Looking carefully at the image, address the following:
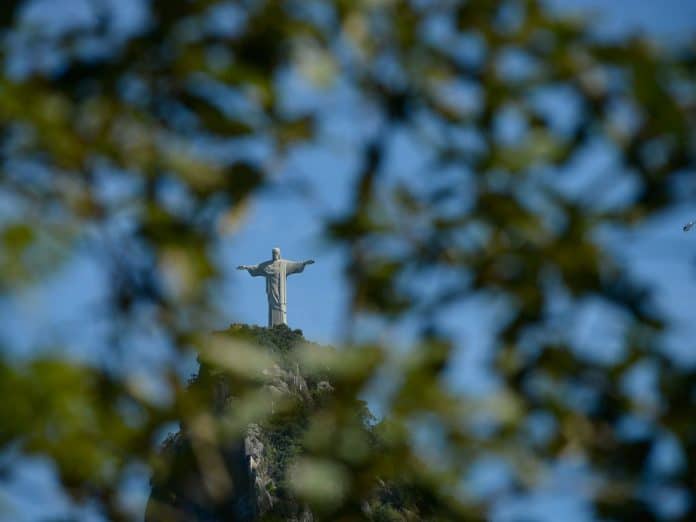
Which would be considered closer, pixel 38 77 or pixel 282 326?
pixel 38 77

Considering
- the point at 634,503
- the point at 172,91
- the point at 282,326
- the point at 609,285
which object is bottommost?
the point at 634,503

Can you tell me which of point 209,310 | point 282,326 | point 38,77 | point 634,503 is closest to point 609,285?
point 634,503

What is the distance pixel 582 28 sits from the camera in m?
0.64

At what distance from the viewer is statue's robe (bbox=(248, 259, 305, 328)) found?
2984 cm

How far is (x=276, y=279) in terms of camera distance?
98.3 feet

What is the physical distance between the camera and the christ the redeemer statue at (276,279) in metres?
29.8

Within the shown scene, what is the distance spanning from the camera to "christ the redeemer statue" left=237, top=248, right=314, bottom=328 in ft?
97.9

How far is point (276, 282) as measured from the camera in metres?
30.0

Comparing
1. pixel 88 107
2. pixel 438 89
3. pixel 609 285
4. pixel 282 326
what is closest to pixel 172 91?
pixel 88 107

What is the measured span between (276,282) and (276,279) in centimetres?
9

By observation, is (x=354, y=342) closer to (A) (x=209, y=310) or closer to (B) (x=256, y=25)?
(A) (x=209, y=310)

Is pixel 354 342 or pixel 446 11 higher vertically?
pixel 446 11

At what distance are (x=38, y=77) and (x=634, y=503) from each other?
44cm

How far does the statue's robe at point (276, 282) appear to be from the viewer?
29844 millimetres
